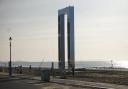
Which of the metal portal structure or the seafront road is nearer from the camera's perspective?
the seafront road

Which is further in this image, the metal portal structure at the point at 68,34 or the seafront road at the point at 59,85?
the metal portal structure at the point at 68,34

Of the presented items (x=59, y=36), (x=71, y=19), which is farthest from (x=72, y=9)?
(x=59, y=36)

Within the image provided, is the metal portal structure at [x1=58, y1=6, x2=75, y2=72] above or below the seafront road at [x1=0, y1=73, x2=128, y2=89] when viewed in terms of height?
above

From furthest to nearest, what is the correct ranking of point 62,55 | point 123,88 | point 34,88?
point 62,55 → point 34,88 → point 123,88

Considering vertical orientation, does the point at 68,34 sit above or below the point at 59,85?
above

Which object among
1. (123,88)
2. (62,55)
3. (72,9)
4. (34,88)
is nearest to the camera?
(123,88)

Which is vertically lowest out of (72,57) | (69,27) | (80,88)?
(80,88)

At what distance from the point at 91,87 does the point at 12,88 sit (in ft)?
22.3

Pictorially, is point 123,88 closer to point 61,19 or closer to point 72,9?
point 72,9

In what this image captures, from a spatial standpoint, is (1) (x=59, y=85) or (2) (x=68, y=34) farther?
(2) (x=68, y=34)

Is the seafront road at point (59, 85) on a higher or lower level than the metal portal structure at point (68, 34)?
lower

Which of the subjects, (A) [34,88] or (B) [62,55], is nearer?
(A) [34,88]

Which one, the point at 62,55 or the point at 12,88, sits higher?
the point at 62,55

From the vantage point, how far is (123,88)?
29328 millimetres
